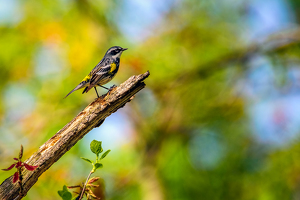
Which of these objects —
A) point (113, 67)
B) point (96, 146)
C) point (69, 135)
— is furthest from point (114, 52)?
point (96, 146)

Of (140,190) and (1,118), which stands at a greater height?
(1,118)

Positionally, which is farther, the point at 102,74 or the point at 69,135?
the point at 102,74

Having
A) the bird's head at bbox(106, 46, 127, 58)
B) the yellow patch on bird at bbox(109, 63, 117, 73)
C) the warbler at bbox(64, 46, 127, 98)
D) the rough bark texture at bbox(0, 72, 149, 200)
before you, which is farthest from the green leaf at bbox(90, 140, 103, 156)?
the bird's head at bbox(106, 46, 127, 58)

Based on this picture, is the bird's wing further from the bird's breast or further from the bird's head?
the bird's head

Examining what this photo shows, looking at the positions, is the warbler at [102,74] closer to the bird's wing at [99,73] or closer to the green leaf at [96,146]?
the bird's wing at [99,73]

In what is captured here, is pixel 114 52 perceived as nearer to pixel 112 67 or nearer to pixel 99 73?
pixel 112 67

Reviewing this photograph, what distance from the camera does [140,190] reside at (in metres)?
11.5

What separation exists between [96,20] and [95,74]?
8.53 meters

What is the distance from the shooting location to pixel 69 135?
2904 mm

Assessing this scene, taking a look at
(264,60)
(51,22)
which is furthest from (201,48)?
(51,22)

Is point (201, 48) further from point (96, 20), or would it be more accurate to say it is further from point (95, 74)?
point (95, 74)

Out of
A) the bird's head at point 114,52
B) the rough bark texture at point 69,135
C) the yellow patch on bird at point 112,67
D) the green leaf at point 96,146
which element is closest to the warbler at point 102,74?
the yellow patch on bird at point 112,67

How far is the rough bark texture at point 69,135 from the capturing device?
102 inches

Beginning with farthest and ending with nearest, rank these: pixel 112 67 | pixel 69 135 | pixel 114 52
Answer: pixel 114 52, pixel 112 67, pixel 69 135
